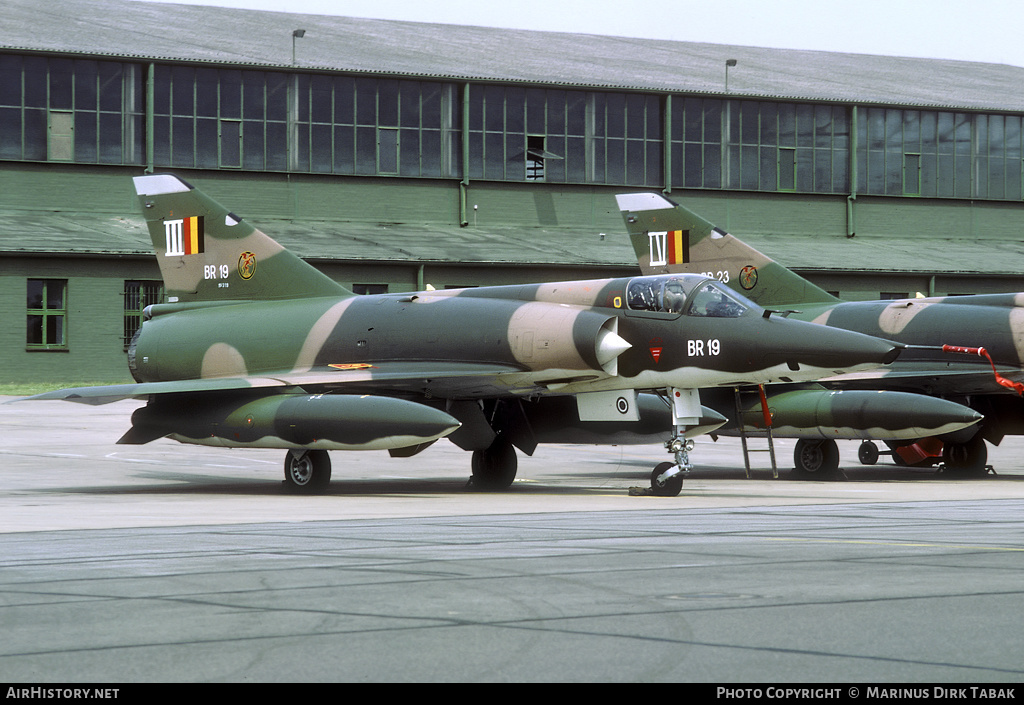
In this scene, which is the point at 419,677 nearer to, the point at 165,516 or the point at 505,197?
the point at 165,516

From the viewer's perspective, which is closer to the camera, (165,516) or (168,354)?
(165,516)

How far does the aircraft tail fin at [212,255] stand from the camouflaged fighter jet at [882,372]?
622 centimetres

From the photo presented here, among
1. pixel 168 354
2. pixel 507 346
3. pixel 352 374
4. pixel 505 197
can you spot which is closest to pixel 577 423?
pixel 507 346

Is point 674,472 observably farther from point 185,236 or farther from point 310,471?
point 185,236

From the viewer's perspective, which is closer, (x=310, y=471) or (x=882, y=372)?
(x=310, y=471)

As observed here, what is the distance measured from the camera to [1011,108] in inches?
2164

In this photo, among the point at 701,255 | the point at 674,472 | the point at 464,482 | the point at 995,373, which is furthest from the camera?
the point at 701,255

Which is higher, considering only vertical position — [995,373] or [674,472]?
[995,373]

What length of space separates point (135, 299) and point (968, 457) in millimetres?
27843

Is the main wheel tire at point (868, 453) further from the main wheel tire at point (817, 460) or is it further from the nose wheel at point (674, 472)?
the nose wheel at point (674, 472)

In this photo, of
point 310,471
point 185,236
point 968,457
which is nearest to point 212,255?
point 185,236

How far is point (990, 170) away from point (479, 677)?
53513mm

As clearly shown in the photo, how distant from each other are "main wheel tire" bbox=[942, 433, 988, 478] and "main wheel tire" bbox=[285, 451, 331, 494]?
10.5m

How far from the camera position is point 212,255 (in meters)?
21.1
